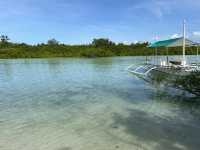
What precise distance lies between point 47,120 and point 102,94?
3.95 metres

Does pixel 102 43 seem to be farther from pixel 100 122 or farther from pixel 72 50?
pixel 100 122

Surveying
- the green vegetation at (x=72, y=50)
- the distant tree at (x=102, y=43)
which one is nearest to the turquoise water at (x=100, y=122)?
the green vegetation at (x=72, y=50)

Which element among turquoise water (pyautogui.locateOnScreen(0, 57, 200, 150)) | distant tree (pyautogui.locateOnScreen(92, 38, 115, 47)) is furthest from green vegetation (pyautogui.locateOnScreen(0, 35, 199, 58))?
turquoise water (pyautogui.locateOnScreen(0, 57, 200, 150))

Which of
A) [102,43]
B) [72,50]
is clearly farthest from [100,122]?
[102,43]

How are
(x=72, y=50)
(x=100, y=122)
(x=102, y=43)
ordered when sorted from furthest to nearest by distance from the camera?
(x=102, y=43) → (x=72, y=50) → (x=100, y=122)

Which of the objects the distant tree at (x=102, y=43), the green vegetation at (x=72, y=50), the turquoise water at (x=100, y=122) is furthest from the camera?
the distant tree at (x=102, y=43)

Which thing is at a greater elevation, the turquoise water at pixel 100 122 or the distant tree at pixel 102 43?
the distant tree at pixel 102 43

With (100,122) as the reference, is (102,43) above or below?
above

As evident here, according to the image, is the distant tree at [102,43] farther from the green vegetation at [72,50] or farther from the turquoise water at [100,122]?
the turquoise water at [100,122]

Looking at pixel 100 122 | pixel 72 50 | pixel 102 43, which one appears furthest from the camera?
pixel 102 43

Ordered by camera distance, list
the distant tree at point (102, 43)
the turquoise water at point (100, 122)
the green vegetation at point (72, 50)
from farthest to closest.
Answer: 1. the distant tree at point (102, 43)
2. the green vegetation at point (72, 50)
3. the turquoise water at point (100, 122)

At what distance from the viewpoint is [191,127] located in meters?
5.39

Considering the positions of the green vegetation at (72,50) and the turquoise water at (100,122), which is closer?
the turquoise water at (100,122)

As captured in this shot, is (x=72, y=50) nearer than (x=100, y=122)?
No
